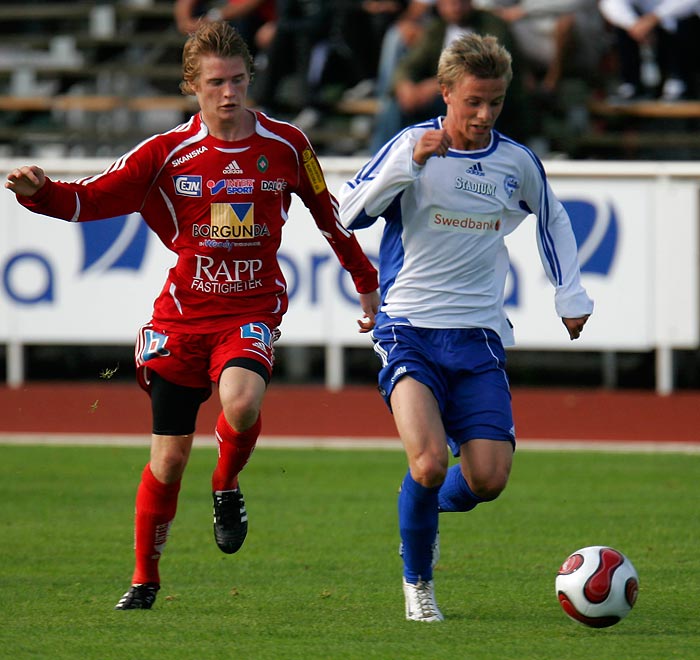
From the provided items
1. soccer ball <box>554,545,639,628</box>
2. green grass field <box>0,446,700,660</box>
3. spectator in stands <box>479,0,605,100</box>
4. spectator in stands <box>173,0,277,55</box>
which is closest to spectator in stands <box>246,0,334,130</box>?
spectator in stands <box>173,0,277,55</box>

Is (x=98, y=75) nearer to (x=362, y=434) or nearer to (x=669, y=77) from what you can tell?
(x=669, y=77)

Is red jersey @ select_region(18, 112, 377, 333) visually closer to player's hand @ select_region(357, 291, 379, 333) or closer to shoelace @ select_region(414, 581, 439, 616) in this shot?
player's hand @ select_region(357, 291, 379, 333)

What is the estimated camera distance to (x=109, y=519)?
805cm

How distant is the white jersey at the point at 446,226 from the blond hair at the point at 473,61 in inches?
10.6

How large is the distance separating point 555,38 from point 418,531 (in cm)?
986

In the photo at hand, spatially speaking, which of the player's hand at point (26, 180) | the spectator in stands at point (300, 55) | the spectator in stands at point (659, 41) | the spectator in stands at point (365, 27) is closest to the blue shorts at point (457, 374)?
the player's hand at point (26, 180)

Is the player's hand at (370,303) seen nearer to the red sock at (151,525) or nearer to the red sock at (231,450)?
the red sock at (231,450)

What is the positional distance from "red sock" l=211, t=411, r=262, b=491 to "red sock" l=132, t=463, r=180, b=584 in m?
0.19

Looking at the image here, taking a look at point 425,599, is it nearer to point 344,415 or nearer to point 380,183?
point 380,183

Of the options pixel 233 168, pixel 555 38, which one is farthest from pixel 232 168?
pixel 555 38

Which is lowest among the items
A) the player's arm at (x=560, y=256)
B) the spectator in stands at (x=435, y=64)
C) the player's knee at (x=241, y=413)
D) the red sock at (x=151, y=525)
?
the red sock at (x=151, y=525)

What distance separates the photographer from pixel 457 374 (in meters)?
5.64

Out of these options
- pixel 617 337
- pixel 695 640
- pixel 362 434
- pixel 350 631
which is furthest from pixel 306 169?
pixel 617 337

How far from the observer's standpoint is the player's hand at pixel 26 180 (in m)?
5.52
